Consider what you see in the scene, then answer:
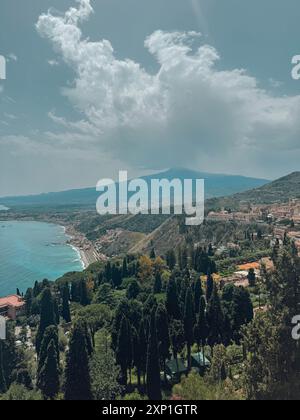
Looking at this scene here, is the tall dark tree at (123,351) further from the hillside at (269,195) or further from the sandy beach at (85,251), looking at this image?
the hillside at (269,195)

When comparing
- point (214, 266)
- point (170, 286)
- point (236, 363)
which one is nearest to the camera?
point (236, 363)

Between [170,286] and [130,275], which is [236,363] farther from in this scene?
[130,275]

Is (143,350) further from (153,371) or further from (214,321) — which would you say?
(214,321)

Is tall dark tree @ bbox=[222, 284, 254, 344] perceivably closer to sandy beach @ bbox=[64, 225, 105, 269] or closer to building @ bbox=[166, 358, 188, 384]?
building @ bbox=[166, 358, 188, 384]

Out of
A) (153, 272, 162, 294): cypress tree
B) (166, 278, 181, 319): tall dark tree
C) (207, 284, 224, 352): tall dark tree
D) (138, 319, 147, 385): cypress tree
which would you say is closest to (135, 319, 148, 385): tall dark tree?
(138, 319, 147, 385): cypress tree
